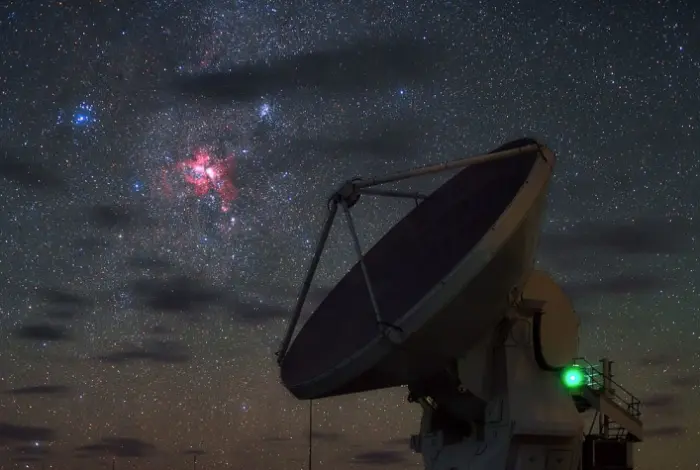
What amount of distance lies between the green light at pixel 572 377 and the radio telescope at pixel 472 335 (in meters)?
0.02

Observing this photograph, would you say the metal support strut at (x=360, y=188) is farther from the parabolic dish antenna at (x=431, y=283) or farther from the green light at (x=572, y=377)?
the green light at (x=572, y=377)

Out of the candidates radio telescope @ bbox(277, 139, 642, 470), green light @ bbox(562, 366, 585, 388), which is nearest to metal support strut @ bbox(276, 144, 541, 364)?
radio telescope @ bbox(277, 139, 642, 470)

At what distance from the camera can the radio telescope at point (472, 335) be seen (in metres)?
17.0

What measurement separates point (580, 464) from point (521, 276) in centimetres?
469

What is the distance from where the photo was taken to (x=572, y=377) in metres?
20.1

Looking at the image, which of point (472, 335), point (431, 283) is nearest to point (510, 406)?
point (472, 335)

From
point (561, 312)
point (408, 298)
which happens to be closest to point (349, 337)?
point (408, 298)

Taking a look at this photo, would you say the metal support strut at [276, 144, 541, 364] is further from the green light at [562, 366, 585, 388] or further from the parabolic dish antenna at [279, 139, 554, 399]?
the green light at [562, 366, 585, 388]

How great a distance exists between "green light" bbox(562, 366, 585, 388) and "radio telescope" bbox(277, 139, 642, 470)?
2 centimetres

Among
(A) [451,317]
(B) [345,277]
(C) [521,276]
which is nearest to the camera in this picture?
(A) [451,317]

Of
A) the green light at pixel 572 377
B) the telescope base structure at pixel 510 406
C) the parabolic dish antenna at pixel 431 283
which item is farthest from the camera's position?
the green light at pixel 572 377

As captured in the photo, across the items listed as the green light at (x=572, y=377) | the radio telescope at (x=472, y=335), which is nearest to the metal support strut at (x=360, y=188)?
the radio telescope at (x=472, y=335)

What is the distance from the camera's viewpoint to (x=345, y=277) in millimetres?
22000

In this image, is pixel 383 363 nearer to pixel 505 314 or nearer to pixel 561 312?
pixel 505 314
